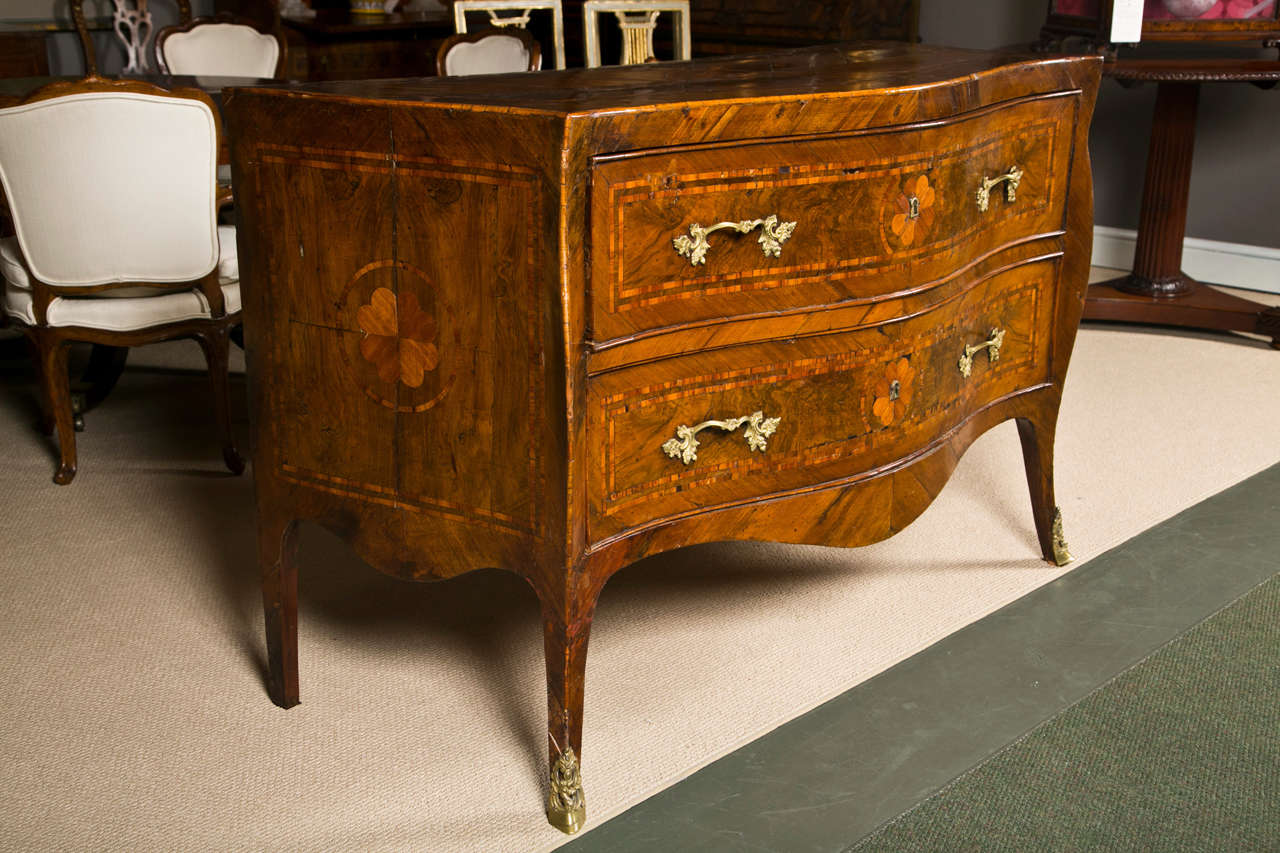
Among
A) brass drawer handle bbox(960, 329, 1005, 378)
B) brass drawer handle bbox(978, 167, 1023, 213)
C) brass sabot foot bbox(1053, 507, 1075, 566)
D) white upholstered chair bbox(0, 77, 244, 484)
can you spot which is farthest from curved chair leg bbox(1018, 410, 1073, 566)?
white upholstered chair bbox(0, 77, 244, 484)

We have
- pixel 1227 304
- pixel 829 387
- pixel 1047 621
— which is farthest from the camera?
pixel 1227 304

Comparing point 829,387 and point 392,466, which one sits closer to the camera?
point 392,466

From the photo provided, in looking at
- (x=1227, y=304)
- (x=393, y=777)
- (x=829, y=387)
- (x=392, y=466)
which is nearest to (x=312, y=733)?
(x=393, y=777)

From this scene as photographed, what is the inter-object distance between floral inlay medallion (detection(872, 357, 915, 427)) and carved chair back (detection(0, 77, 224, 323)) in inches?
77.2

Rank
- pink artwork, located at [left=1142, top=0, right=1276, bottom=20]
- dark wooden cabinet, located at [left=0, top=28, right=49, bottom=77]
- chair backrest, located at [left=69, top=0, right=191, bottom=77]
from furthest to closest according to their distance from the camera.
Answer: chair backrest, located at [left=69, top=0, right=191, bottom=77]
dark wooden cabinet, located at [left=0, top=28, right=49, bottom=77]
pink artwork, located at [left=1142, top=0, right=1276, bottom=20]

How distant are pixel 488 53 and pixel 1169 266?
2.71 meters

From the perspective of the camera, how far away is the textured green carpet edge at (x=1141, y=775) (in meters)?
1.99

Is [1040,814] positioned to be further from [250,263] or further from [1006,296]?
[250,263]

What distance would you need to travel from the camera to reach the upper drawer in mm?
1870

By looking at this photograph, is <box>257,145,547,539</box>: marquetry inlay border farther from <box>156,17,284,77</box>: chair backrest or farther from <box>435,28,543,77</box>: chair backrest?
<box>156,17,284,77</box>: chair backrest

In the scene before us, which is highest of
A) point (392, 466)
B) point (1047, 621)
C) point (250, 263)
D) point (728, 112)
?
point (728, 112)

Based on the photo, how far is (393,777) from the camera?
2164 mm

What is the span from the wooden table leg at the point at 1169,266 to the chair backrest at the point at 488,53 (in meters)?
2.28

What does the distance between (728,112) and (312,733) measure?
1315 mm
